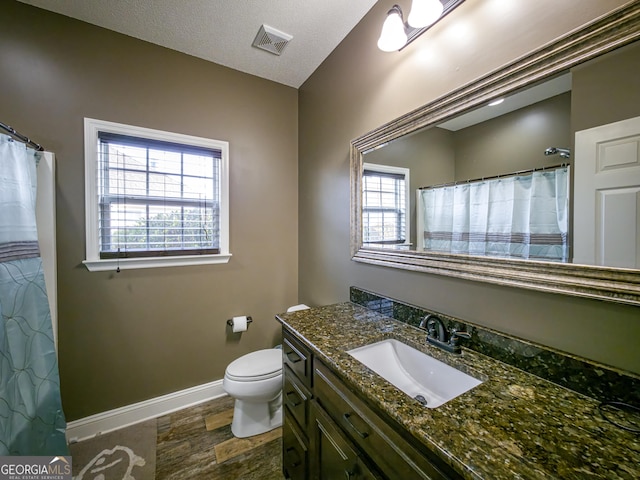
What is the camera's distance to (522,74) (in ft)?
3.00

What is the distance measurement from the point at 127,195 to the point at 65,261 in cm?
57

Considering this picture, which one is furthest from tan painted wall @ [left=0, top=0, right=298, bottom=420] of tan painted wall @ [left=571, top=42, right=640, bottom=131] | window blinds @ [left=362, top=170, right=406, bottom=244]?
tan painted wall @ [left=571, top=42, right=640, bottom=131]

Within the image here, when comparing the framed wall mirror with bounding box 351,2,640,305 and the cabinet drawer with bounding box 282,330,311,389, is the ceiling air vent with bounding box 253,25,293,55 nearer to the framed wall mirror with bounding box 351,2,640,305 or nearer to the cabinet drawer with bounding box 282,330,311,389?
the framed wall mirror with bounding box 351,2,640,305

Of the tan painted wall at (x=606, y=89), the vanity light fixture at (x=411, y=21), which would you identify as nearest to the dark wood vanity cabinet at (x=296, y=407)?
the tan painted wall at (x=606, y=89)

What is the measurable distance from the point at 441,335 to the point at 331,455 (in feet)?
2.15

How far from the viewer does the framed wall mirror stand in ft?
2.41

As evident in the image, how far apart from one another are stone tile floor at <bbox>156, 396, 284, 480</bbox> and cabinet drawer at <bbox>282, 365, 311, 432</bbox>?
0.51m

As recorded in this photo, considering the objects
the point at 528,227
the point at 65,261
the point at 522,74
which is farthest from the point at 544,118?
the point at 65,261

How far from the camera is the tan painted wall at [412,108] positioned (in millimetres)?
805

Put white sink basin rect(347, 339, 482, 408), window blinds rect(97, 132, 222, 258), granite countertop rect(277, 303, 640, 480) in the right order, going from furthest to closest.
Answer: window blinds rect(97, 132, 222, 258), white sink basin rect(347, 339, 482, 408), granite countertop rect(277, 303, 640, 480)

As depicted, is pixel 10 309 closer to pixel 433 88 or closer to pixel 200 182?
pixel 200 182

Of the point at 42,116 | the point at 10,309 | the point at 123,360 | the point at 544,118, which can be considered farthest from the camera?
the point at 123,360

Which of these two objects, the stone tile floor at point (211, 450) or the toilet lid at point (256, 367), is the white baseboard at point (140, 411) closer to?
the stone tile floor at point (211, 450)

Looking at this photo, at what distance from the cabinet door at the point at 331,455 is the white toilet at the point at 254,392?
26.9 inches
